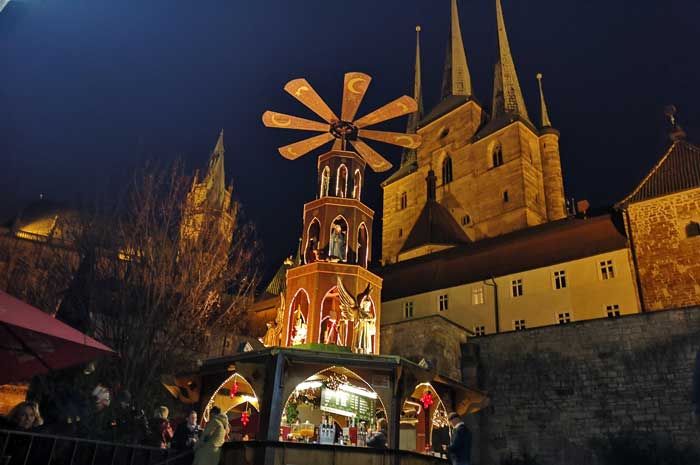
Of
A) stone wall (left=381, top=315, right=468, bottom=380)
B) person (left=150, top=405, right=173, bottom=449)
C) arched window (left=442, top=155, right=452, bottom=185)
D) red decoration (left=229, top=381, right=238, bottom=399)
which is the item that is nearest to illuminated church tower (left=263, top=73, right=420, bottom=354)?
red decoration (left=229, top=381, right=238, bottom=399)

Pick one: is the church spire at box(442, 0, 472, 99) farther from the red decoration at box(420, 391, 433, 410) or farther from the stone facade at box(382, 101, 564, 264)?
the red decoration at box(420, 391, 433, 410)

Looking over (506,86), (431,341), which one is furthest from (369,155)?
(506,86)

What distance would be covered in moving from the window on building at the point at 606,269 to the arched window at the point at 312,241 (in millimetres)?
18395

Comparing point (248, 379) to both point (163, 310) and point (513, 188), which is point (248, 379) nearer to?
point (163, 310)

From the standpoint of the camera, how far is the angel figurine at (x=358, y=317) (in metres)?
13.0

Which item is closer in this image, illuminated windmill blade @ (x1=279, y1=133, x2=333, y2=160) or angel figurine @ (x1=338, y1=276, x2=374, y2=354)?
angel figurine @ (x1=338, y1=276, x2=374, y2=354)

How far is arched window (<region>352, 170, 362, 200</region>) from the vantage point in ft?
49.8

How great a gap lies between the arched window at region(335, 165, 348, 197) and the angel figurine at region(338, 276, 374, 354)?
2760 mm

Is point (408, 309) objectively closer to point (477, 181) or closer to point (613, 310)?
point (613, 310)

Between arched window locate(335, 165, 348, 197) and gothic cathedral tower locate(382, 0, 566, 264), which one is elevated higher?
gothic cathedral tower locate(382, 0, 566, 264)

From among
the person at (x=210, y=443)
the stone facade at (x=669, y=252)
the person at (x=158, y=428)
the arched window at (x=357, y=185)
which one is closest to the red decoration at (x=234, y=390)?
the person at (x=158, y=428)

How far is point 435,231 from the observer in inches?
1692

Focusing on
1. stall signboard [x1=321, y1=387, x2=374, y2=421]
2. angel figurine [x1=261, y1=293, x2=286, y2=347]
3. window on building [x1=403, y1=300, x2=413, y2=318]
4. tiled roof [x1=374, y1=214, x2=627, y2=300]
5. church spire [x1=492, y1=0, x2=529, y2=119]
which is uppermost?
church spire [x1=492, y1=0, x2=529, y2=119]

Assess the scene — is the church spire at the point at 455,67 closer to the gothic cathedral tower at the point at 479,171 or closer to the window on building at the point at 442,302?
the gothic cathedral tower at the point at 479,171
